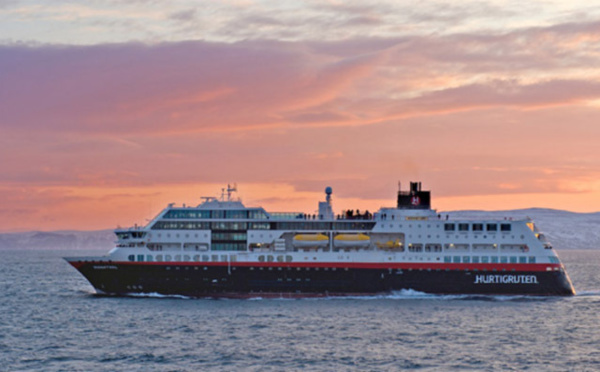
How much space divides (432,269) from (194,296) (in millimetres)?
23793

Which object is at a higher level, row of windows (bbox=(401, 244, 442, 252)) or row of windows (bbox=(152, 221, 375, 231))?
row of windows (bbox=(152, 221, 375, 231))

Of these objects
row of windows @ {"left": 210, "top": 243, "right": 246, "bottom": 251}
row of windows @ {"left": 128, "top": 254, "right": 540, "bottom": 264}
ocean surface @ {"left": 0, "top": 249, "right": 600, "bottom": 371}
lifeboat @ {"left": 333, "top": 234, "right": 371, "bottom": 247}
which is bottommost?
ocean surface @ {"left": 0, "top": 249, "right": 600, "bottom": 371}

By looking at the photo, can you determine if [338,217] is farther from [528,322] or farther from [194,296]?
Answer: [528,322]

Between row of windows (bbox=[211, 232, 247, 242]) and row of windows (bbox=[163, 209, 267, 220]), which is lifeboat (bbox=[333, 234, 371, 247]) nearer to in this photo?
row of windows (bbox=[163, 209, 267, 220])

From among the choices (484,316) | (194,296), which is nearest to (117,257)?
(194,296)

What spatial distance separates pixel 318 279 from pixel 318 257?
86.2 inches

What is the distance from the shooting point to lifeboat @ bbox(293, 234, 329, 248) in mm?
77750

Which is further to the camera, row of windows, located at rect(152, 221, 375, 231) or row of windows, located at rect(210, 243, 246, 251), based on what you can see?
row of windows, located at rect(152, 221, 375, 231)

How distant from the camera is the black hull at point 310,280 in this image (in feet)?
250

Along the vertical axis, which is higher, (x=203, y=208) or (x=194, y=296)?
(x=203, y=208)

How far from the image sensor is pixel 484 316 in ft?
214

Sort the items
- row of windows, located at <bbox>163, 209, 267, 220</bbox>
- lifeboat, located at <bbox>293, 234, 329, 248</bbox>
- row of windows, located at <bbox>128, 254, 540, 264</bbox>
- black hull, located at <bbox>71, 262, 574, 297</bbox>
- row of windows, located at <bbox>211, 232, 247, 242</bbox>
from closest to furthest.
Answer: black hull, located at <bbox>71, 262, 574, 297</bbox> < row of windows, located at <bbox>128, 254, 540, 264</bbox> < lifeboat, located at <bbox>293, 234, 329, 248</bbox> < row of windows, located at <bbox>211, 232, 247, 242</bbox> < row of windows, located at <bbox>163, 209, 267, 220</bbox>

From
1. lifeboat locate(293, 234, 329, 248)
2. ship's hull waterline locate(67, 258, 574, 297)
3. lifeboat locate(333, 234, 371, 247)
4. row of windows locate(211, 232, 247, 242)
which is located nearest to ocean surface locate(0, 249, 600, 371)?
ship's hull waterline locate(67, 258, 574, 297)

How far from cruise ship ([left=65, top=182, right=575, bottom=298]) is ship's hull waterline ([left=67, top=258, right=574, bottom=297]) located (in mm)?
99
